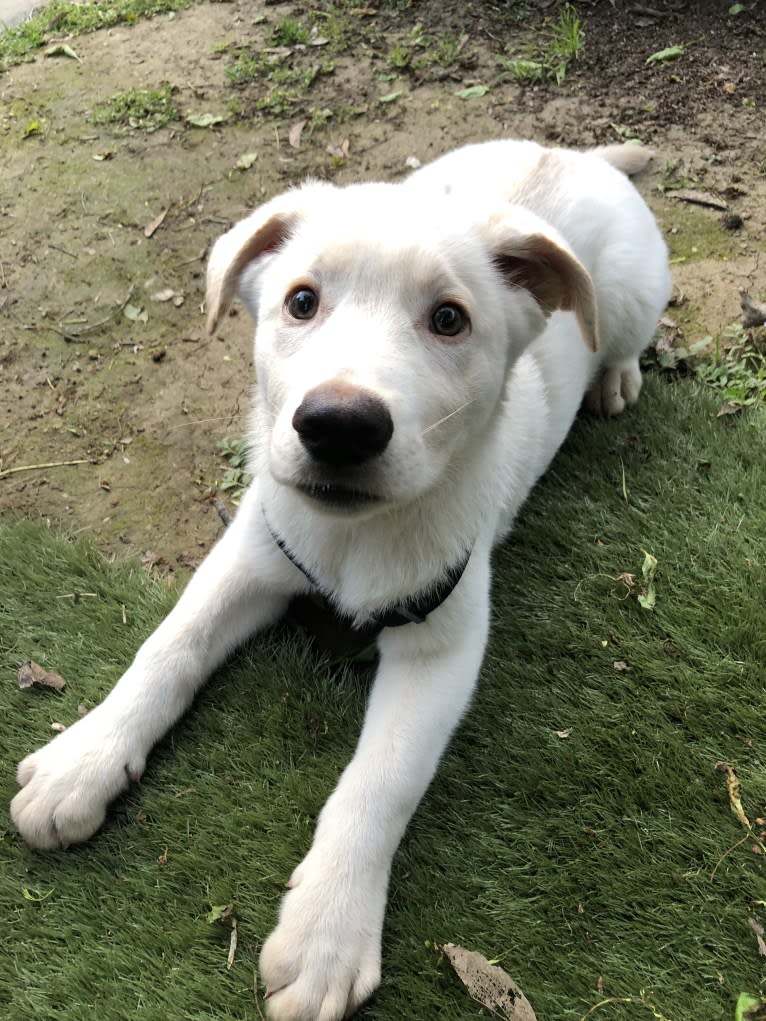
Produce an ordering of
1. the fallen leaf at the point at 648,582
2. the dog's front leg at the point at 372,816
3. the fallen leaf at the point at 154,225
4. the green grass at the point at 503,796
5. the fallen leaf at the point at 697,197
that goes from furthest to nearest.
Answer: the fallen leaf at the point at 154,225, the fallen leaf at the point at 697,197, the fallen leaf at the point at 648,582, the green grass at the point at 503,796, the dog's front leg at the point at 372,816

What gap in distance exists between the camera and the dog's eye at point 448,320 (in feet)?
7.68

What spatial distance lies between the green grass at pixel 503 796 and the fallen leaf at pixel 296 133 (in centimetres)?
342

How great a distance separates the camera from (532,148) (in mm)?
3730

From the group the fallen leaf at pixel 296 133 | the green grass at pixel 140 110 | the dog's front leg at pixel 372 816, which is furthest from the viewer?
the green grass at pixel 140 110

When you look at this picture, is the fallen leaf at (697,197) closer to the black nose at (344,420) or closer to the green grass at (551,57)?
the green grass at (551,57)

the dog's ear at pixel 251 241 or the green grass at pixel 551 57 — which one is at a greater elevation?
the dog's ear at pixel 251 241

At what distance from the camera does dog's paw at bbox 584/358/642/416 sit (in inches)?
158

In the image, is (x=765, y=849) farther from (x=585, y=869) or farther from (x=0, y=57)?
(x=0, y=57)

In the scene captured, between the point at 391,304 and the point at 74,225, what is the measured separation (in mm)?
3738

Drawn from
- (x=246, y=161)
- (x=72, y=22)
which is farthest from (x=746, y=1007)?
(x=72, y=22)

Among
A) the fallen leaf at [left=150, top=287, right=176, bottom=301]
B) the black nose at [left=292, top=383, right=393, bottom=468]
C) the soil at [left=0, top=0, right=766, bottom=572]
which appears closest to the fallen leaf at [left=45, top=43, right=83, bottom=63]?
the soil at [left=0, top=0, right=766, bottom=572]

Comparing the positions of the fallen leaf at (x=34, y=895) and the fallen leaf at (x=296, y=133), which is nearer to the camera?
the fallen leaf at (x=34, y=895)

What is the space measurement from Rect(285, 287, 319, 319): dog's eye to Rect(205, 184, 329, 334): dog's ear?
1.15 ft

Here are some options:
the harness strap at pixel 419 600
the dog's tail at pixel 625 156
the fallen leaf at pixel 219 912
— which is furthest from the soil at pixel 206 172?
the fallen leaf at pixel 219 912
